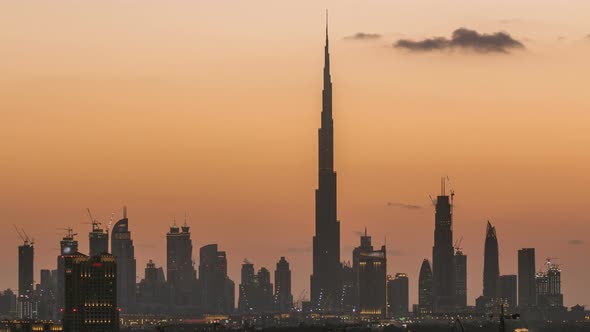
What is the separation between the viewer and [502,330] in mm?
141000

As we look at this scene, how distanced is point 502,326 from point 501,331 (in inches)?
83.6

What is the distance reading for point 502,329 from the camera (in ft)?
461

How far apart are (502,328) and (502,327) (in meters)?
0.15

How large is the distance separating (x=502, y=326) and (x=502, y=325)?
0.28 meters

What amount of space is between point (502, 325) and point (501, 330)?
6.56 feet

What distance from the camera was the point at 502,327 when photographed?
14038 cm

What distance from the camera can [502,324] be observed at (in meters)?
140

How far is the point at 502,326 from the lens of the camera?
460ft

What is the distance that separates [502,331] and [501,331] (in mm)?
755

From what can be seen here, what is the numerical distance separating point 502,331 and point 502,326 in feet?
4.59

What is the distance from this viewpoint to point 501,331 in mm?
142250

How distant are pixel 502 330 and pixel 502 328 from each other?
804 mm

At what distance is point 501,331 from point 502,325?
2401 mm

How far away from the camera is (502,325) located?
14000cm
